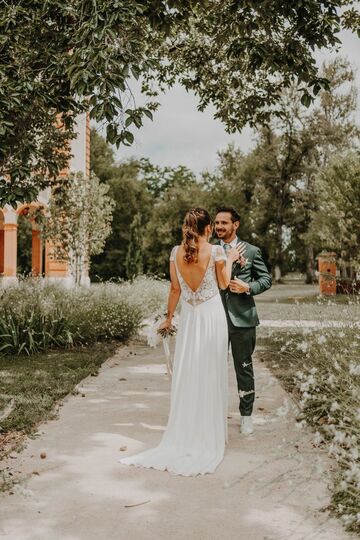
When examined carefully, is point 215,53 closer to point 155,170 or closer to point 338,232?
point 338,232

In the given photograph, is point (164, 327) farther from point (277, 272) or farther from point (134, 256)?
point (277, 272)

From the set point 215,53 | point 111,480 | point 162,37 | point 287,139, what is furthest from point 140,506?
point 287,139

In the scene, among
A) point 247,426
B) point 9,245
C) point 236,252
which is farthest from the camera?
point 9,245

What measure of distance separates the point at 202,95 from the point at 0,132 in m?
6.93

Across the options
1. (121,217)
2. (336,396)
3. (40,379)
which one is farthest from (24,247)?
(336,396)

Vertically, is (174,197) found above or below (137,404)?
above

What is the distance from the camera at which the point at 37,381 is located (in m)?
8.70

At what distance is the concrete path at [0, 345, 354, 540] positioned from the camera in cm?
378

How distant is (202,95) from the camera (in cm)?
1180

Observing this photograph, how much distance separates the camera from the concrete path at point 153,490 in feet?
12.4

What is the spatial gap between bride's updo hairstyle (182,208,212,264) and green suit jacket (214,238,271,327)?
73 cm

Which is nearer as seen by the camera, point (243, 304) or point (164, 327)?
point (164, 327)

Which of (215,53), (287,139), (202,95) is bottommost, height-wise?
(202,95)

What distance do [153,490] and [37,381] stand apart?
15.0 ft
